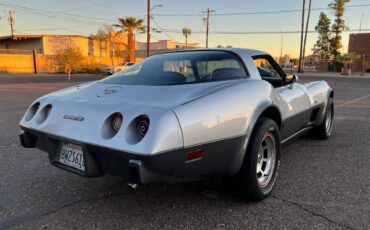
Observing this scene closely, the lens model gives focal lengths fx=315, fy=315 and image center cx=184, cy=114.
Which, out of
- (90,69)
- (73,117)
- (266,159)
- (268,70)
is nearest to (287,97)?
(268,70)

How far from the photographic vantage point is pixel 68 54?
31.5 meters

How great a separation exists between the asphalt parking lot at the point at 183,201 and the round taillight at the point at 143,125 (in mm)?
806

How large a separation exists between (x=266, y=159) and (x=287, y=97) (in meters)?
0.83

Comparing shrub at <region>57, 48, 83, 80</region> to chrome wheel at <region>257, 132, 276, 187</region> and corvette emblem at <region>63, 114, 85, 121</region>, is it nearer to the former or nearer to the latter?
corvette emblem at <region>63, 114, 85, 121</region>

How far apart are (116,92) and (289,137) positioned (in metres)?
2.06

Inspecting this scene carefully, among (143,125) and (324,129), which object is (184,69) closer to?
(143,125)

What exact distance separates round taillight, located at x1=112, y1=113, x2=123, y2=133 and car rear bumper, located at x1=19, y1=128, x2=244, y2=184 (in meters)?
0.17

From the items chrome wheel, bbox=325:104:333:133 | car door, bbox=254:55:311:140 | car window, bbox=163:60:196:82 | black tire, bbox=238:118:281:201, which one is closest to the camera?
black tire, bbox=238:118:281:201

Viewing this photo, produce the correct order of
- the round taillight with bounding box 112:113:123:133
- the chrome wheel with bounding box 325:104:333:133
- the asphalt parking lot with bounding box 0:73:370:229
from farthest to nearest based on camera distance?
the chrome wheel with bounding box 325:104:333:133, the asphalt parking lot with bounding box 0:73:370:229, the round taillight with bounding box 112:113:123:133

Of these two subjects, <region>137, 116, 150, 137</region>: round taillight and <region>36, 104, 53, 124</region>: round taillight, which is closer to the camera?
<region>137, 116, 150, 137</region>: round taillight

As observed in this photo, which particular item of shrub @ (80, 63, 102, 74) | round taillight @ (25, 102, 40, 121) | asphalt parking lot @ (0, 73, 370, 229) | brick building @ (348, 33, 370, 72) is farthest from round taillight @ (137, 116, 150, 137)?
brick building @ (348, 33, 370, 72)

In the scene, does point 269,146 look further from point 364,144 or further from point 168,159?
point 364,144

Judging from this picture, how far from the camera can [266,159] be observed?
3.02 meters

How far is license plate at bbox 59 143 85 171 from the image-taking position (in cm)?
234
